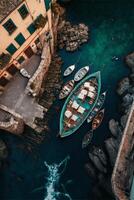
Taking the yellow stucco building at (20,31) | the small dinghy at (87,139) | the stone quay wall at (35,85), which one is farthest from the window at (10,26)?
the small dinghy at (87,139)

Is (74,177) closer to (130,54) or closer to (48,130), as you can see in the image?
(48,130)

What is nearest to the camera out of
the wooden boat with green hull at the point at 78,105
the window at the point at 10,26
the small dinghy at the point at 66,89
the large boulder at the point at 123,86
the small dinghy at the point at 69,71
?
the window at the point at 10,26

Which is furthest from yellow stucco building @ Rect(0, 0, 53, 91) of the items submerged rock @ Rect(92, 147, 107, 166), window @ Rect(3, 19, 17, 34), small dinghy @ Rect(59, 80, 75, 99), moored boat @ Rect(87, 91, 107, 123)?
submerged rock @ Rect(92, 147, 107, 166)

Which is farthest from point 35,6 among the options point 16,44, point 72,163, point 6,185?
point 6,185

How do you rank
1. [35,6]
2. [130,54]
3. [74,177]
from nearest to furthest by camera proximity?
[35,6] < [74,177] < [130,54]

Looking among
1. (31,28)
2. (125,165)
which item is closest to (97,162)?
(125,165)

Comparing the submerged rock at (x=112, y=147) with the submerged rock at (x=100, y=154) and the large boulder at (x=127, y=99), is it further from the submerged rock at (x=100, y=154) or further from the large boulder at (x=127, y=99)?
the large boulder at (x=127, y=99)
